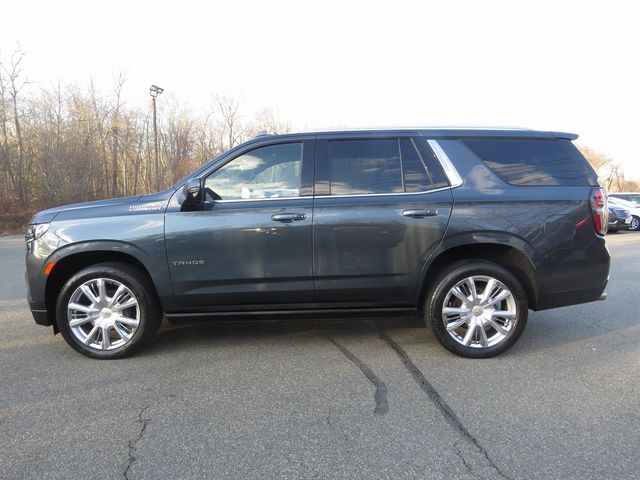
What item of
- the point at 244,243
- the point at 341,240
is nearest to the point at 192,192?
the point at 244,243

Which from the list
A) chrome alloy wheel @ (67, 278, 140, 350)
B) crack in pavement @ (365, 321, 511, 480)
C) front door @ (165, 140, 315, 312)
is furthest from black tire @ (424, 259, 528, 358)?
chrome alloy wheel @ (67, 278, 140, 350)

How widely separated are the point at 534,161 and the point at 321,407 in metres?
2.82

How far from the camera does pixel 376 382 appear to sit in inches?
131

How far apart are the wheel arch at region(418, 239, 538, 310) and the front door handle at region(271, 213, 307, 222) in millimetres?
1164

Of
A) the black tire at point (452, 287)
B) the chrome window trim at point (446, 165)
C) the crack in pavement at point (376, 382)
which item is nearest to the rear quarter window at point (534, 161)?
the chrome window trim at point (446, 165)

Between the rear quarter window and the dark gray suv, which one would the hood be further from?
the rear quarter window

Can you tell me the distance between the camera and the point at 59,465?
236cm

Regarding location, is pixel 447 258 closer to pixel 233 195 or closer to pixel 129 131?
pixel 233 195

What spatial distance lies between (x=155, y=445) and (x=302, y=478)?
923 millimetres

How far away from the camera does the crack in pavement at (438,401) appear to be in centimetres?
246

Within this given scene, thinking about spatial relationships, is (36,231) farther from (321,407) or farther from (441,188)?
(441,188)

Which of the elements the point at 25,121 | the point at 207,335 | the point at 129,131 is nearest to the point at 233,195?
the point at 207,335

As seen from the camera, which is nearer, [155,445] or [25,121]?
[155,445]

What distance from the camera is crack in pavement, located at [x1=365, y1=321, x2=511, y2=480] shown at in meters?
2.46
